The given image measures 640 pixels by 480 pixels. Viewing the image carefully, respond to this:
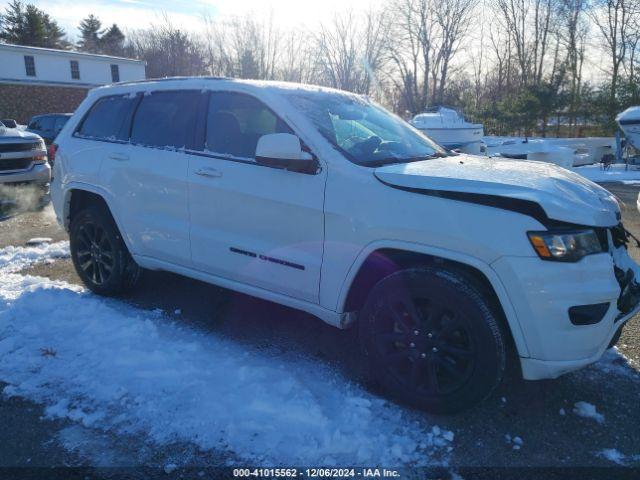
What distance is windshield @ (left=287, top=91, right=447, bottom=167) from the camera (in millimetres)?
3355

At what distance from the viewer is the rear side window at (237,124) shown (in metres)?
3.57

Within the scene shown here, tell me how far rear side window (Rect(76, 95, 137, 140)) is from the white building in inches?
1430

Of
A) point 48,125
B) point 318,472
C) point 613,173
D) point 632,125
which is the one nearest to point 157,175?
point 318,472

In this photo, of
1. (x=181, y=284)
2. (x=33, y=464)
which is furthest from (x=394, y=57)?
(x=33, y=464)

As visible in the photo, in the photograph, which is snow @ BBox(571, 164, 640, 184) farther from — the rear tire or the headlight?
the rear tire

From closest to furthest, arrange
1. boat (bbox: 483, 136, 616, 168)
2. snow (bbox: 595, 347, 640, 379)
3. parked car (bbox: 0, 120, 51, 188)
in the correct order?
snow (bbox: 595, 347, 640, 379) < parked car (bbox: 0, 120, 51, 188) < boat (bbox: 483, 136, 616, 168)

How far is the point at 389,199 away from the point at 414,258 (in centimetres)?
39

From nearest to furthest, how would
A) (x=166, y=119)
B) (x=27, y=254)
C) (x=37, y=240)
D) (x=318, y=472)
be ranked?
(x=318, y=472)
(x=166, y=119)
(x=27, y=254)
(x=37, y=240)

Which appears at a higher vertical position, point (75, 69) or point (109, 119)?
point (75, 69)

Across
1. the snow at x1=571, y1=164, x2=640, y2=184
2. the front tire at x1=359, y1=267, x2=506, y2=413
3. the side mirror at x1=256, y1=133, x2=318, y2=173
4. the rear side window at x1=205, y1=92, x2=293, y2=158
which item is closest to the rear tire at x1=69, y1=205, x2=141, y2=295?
the rear side window at x1=205, y1=92, x2=293, y2=158

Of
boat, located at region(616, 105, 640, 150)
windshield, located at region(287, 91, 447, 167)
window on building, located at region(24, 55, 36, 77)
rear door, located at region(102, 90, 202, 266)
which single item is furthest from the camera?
window on building, located at region(24, 55, 36, 77)

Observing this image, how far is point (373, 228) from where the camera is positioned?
115 inches

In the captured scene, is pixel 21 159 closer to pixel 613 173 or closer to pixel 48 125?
pixel 48 125

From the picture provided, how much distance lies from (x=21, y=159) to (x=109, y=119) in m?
6.02
